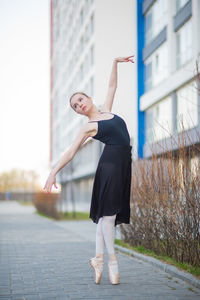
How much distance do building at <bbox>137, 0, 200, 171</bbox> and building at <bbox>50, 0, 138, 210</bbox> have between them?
0.96m

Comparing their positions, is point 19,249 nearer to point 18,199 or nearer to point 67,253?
point 67,253

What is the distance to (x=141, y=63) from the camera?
30688 millimetres

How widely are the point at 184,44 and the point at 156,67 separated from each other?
12.1 ft

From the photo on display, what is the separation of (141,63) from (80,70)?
798 inches

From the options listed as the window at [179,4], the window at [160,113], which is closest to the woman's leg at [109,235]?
the window at [160,113]

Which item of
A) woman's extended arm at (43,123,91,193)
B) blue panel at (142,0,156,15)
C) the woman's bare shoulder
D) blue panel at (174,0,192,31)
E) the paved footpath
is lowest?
the paved footpath

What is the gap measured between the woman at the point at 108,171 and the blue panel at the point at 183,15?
20434 millimetres

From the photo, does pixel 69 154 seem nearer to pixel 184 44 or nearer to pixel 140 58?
pixel 184 44

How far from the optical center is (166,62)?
2695 centimetres

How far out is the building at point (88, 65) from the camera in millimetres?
39094

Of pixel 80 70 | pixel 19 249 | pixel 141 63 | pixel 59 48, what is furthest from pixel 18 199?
pixel 19 249

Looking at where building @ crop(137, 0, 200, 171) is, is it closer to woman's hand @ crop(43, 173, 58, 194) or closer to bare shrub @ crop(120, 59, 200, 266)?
bare shrub @ crop(120, 59, 200, 266)

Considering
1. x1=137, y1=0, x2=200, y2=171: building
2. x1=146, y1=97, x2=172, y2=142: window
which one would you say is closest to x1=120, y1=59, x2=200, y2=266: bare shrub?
x1=137, y1=0, x2=200, y2=171: building

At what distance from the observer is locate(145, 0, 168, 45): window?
27.2 metres
